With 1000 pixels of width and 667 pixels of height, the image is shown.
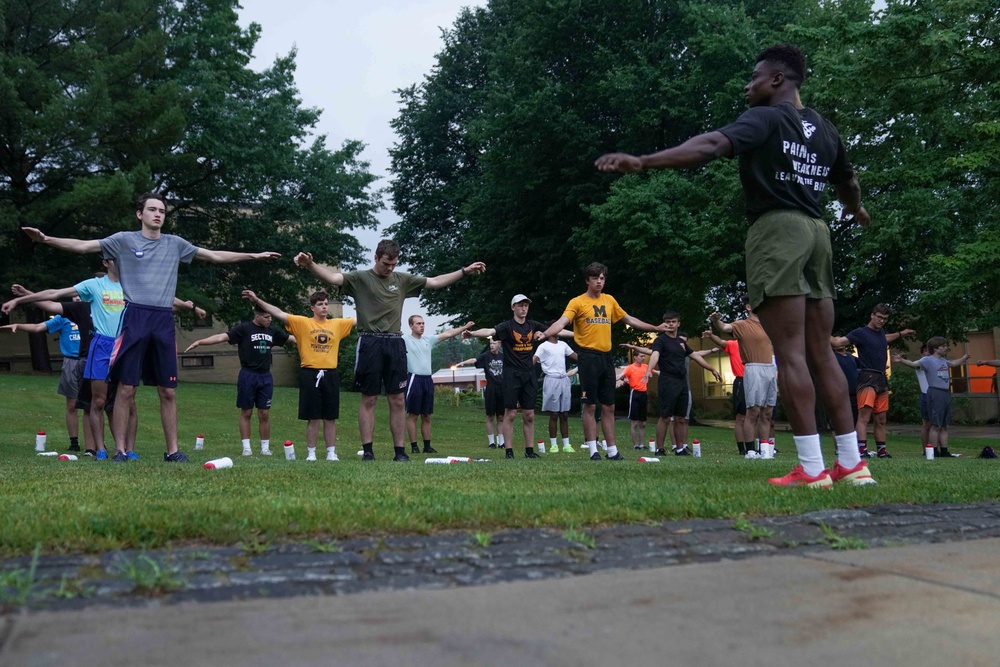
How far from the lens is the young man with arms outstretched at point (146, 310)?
7938mm

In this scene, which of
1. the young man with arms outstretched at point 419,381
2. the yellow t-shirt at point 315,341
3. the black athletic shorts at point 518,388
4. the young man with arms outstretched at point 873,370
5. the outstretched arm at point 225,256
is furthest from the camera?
the young man with arms outstretched at point 419,381

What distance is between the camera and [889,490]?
15.5 feet

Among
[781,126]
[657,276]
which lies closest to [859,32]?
[657,276]

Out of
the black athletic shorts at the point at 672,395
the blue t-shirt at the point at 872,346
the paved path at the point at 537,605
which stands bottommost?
the paved path at the point at 537,605

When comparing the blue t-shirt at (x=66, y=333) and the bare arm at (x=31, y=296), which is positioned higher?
the bare arm at (x=31, y=296)

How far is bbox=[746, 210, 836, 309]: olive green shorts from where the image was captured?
16.3 feet

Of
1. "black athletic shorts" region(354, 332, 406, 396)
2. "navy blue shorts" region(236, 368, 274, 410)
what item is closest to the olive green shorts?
"black athletic shorts" region(354, 332, 406, 396)

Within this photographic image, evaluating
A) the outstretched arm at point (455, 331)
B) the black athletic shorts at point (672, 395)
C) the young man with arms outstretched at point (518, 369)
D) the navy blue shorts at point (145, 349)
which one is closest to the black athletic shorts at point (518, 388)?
the young man with arms outstretched at point (518, 369)

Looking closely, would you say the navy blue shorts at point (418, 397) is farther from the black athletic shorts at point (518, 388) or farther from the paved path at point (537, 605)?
the paved path at point (537, 605)

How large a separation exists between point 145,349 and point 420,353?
6660 mm

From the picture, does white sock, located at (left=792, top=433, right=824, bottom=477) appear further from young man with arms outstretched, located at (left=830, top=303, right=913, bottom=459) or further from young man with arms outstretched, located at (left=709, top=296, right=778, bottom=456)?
young man with arms outstretched, located at (left=830, top=303, right=913, bottom=459)

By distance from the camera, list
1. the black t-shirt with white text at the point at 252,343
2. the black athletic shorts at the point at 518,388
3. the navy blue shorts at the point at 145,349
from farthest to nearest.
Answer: the black t-shirt with white text at the point at 252,343 → the black athletic shorts at the point at 518,388 → the navy blue shorts at the point at 145,349

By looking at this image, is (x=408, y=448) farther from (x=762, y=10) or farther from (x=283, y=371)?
(x=283, y=371)

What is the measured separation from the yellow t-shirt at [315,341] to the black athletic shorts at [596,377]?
2970 mm
